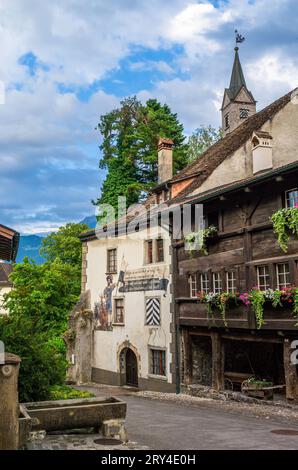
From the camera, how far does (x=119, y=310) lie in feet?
84.0

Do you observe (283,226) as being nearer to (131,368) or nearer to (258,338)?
(258,338)

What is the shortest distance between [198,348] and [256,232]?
21.8ft

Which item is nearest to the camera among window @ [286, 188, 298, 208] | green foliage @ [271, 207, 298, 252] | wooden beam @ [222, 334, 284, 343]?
green foliage @ [271, 207, 298, 252]

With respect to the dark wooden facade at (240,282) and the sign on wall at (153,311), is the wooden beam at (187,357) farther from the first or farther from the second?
the sign on wall at (153,311)

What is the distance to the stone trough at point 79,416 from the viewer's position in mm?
9609

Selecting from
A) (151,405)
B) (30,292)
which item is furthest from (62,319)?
(151,405)

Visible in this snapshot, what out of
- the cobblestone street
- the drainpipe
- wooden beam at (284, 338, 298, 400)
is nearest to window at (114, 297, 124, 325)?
the drainpipe

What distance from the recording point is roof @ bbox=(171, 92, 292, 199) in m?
22.0

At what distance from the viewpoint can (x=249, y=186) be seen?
53.0 ft

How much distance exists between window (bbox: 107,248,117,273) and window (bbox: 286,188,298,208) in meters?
12.3

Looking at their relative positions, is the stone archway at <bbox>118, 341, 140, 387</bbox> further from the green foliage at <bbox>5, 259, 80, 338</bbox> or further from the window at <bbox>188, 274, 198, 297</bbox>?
the green foliage at <bbox>5, 259, 80, 338</bbox>

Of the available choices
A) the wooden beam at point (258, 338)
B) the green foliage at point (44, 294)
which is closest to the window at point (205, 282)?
the wooden beam at point (258, 338)

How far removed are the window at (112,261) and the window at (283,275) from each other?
11.7 metres
